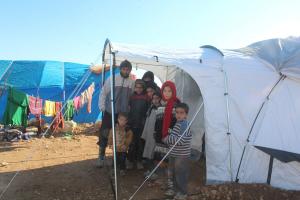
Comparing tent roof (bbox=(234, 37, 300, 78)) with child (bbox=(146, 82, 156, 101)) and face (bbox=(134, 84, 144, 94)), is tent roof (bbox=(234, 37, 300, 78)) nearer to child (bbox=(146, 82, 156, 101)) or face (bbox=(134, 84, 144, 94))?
child (bbox=(146, 82, 156, 101))

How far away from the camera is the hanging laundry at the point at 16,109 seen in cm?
1073

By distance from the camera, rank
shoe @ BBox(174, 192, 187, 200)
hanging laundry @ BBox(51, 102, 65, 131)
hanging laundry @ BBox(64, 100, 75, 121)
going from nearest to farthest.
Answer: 1. shoe @ BBox(174, 192, 187, 200)
2. hanging laundry @ BBox(51, 102, 65, 131)
3. hanging laundry @ BBox(64, 100, 75, 121)

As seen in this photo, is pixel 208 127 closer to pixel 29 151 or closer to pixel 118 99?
pixel 118 99

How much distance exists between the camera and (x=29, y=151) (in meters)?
9.65

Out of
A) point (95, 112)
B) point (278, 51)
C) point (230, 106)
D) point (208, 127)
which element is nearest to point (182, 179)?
point (208, 127)

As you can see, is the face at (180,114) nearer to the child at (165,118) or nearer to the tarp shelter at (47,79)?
the child at (165,118)

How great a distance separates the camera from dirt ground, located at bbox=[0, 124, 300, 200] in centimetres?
588

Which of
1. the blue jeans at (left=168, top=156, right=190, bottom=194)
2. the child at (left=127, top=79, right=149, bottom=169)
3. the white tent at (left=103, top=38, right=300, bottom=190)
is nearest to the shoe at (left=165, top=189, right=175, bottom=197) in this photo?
the blue jeans at (left=168, top=156, right=190, bottom=194)

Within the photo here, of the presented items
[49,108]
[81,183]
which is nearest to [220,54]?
[81,183]

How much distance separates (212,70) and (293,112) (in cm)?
157

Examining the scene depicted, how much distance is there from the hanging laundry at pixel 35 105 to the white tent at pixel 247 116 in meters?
5.67

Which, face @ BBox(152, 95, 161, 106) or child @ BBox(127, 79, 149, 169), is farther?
child @ BBox(127, 79, 149, 169)

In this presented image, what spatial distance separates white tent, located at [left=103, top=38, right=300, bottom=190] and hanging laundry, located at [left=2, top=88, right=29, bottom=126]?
5.38 metres

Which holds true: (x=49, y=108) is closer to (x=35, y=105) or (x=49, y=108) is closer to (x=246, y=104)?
(x=35, y=105)
